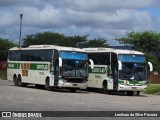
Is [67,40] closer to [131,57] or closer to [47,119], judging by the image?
[131,57]

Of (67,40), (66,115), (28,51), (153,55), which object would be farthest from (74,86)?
(67,40)

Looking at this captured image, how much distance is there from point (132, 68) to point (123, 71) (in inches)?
28.1

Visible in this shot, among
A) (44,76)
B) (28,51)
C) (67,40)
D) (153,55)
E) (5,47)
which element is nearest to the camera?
(44,76)

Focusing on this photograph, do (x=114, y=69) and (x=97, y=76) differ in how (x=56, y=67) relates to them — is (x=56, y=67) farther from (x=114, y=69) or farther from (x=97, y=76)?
(x=114, y=69)

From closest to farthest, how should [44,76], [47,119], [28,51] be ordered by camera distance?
[47,119]
[44,76]
[28,51]

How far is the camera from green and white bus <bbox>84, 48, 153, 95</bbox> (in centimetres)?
3300

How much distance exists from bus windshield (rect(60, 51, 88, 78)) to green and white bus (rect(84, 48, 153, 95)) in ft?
5.35

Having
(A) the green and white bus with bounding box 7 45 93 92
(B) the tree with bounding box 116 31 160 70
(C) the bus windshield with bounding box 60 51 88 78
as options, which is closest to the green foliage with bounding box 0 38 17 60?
(B) the tree with bounding box 116 31 160 70

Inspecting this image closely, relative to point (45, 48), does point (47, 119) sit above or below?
below

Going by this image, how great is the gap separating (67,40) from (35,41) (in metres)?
7.05

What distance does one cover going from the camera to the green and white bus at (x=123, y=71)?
108 feet

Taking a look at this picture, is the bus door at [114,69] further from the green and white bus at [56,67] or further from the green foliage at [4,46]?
the green foliage at [4,46]

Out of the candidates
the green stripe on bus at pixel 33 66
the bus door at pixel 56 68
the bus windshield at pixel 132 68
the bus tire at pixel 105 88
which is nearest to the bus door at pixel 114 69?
the bus windshield at pixel 132 68

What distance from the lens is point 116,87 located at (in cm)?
3322
